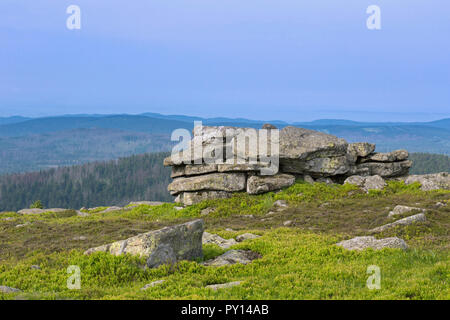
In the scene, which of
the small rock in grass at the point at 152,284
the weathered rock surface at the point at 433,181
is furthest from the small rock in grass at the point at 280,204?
the small rock in grass at the point at 152,284

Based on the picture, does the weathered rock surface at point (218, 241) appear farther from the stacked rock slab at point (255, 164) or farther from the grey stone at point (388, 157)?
the grey stone at point (388, 157)

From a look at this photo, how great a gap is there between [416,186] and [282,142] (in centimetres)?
1466

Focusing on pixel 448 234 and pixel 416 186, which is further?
pixel 416 186

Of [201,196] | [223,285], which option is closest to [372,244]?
[223,285]

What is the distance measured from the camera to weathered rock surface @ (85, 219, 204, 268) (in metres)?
17.6

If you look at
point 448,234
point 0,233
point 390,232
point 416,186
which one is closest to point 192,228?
point 390,232

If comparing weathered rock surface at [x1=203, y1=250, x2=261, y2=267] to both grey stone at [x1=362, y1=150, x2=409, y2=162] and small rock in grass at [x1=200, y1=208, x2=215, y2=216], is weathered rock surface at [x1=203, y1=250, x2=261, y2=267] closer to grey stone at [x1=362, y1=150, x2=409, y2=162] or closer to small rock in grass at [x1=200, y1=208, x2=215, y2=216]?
small rock in grass at [x1=200, y1=208, x2=215, y2=216]

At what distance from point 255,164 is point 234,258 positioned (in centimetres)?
2232

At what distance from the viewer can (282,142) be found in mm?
42688

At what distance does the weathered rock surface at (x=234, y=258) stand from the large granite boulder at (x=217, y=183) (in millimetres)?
20273

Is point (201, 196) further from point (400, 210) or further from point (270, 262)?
point (270, 262)

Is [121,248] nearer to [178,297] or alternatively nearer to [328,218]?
[178,297]

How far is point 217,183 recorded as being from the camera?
135 ft
